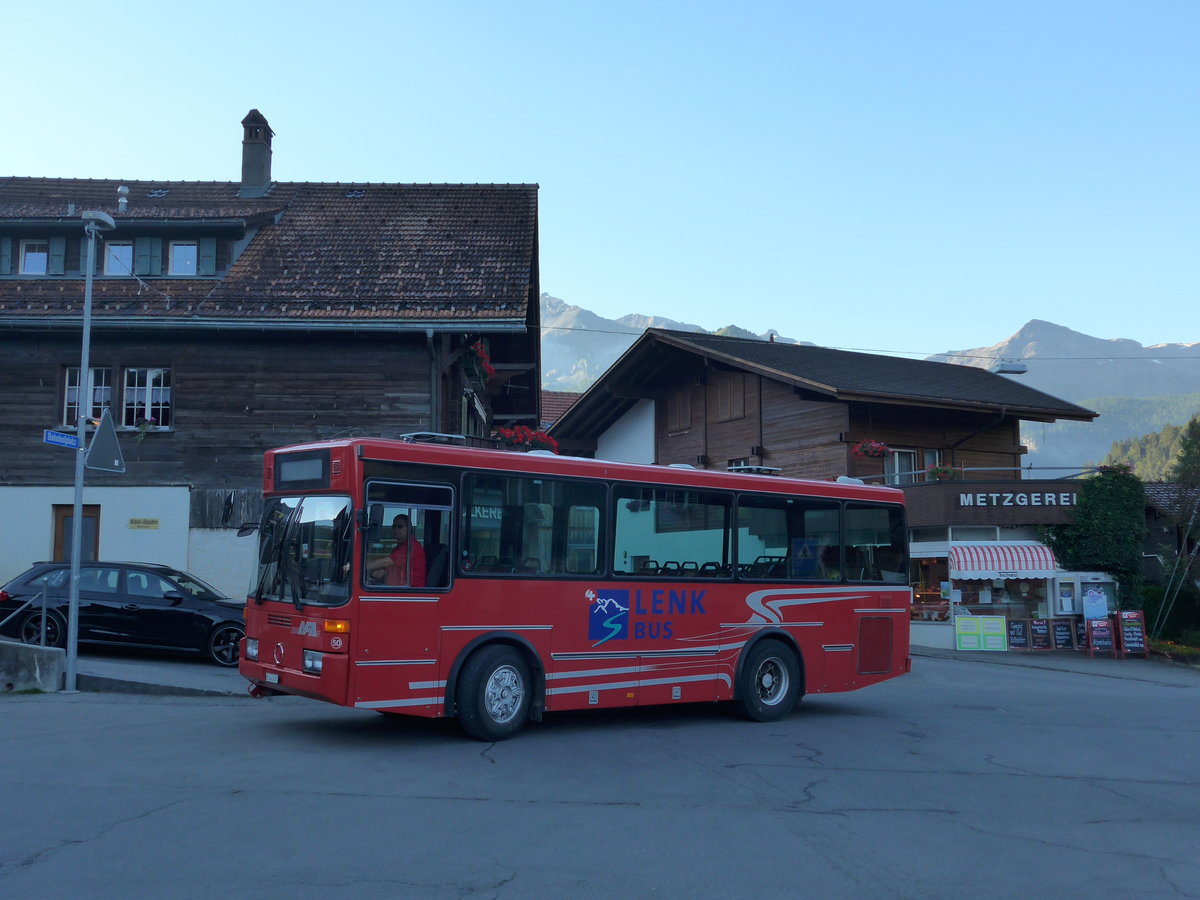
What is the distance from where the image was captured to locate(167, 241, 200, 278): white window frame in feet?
76.3

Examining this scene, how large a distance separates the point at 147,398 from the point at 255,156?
7832 millimetres

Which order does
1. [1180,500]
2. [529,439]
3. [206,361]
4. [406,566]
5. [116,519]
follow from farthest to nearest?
[1180,500] → [206,361] → [116,519] → [529,439] → [406,566]

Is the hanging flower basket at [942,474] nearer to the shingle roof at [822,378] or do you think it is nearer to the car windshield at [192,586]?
the shingle roof at [822,378]

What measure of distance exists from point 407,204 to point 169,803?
19733mm

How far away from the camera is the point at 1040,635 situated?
26625 mm

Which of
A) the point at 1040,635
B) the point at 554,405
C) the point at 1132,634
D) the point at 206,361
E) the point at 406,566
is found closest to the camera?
the point at 406,566

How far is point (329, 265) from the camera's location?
2278 centimetres

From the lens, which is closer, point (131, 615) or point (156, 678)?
point (156, 678)

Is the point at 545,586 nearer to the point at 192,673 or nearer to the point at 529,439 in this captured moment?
the point at 192,673

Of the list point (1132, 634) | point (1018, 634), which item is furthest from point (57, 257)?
point (1132, 634)

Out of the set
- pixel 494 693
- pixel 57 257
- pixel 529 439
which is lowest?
pixel 494 693

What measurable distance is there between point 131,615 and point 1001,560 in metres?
19.6

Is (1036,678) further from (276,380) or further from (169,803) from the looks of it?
(169,803)

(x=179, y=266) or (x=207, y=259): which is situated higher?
(x=207, y=259)
